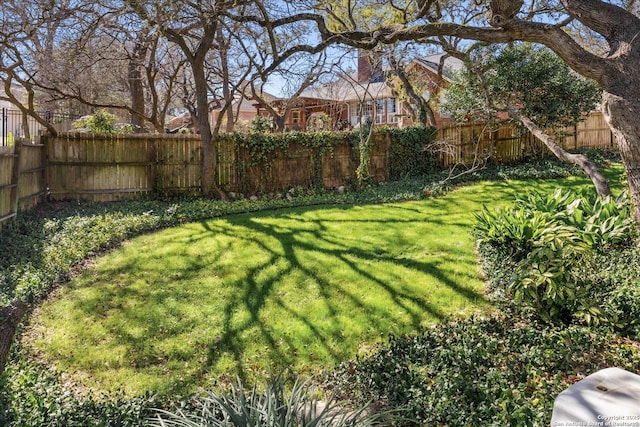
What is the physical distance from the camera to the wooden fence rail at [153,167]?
10.3 metres

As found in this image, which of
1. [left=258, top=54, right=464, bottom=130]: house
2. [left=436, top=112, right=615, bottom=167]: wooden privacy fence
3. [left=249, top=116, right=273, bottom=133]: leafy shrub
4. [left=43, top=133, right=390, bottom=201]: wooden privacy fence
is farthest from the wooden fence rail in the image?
[left=249, top=116, right=273, bottom=133]: leafy shrub

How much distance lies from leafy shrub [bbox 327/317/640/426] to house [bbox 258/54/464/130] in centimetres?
841

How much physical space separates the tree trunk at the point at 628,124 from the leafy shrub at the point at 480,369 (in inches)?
76.0

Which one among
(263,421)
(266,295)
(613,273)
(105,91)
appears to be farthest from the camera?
(105,91)

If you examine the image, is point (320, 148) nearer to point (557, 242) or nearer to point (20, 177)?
point (20, 177)

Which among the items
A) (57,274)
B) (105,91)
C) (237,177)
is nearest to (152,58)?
(237,177)

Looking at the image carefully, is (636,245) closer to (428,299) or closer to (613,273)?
(613,273)

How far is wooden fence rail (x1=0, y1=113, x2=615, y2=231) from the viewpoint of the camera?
405 inches

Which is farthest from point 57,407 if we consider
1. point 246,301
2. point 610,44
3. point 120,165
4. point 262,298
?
point 120,165

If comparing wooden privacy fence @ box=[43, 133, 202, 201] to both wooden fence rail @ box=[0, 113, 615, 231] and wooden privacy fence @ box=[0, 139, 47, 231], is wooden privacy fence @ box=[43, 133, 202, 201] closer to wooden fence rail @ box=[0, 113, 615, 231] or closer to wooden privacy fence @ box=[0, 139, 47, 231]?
wooden fence rail @ box=[0, 113, 615, 231]

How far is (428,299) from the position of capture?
5105mm

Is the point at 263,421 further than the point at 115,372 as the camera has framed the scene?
No

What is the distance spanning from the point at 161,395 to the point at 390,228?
4950mm

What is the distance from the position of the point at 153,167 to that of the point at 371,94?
20.2ft
